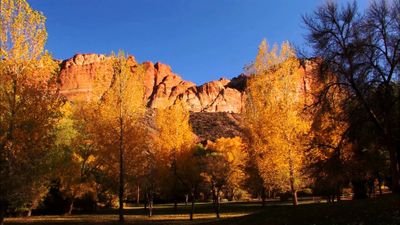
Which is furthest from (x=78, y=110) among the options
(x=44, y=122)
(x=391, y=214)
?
(x=391, y=214)

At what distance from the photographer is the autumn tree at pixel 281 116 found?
24.8 metres

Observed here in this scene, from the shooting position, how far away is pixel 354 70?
63.1 ft

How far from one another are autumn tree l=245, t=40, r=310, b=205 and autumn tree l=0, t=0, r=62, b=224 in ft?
45.9

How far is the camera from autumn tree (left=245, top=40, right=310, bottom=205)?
24781 millimetres

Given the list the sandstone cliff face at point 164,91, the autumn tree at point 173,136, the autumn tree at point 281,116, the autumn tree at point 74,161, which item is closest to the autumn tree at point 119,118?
the autumn tree at point 173,136

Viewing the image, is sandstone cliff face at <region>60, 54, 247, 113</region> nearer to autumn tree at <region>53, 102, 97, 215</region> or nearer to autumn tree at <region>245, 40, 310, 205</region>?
autumn tree at <region>53, 102, 97, 215</region>

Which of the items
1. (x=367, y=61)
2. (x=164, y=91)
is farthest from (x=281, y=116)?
(x=164, y=91)

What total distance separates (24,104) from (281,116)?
15513mm

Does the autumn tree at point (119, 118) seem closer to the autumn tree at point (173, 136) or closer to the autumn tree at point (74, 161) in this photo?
the autumn tree at point (173, 136)

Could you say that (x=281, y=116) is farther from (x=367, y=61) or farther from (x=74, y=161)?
(x=74, y=161)

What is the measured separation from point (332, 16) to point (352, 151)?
340 inches

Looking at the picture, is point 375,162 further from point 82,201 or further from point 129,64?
point 82,201

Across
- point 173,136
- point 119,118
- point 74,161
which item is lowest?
point 74,161

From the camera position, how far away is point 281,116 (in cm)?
2519
